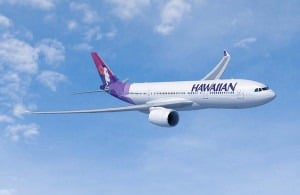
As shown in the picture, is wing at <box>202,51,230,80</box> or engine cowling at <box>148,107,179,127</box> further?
wing at <box>202,51,230,80</box>

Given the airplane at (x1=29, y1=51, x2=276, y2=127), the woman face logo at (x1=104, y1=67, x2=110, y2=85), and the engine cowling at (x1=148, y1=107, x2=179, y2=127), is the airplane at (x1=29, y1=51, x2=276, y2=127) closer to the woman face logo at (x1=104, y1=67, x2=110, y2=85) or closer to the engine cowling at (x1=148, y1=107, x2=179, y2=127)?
the engine cowling at (x1=148, y1=107, x2=179, y2=127)

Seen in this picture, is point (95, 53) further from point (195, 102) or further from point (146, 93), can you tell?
point (195, 102)

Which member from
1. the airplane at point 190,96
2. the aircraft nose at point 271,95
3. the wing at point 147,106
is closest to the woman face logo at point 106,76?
the airplane at point 190,96

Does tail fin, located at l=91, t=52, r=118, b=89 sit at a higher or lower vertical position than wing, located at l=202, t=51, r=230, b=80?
higher

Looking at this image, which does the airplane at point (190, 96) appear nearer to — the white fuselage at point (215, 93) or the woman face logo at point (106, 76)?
the white fuselage at point (215, 93)

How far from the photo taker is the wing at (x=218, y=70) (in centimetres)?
4788

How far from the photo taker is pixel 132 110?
41750mm

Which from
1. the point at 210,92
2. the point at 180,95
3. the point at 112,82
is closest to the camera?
the point at 210,92

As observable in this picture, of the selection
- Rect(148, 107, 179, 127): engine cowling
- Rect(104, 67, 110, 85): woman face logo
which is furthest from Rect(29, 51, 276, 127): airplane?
Rect(104, 67, 110, 85): woman face logo

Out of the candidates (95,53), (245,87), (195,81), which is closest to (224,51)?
(195,81)

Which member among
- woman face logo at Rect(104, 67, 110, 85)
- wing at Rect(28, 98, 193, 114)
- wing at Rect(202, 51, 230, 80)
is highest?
woman face logo at Rect(104, 67, 110, 85)

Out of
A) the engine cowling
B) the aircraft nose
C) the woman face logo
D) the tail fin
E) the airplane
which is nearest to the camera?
the aircraft nose

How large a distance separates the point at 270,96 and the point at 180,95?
8.39 meters

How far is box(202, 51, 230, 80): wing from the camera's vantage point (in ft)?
157
